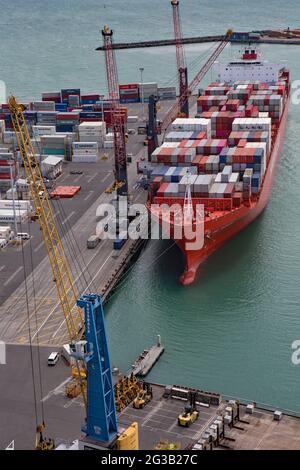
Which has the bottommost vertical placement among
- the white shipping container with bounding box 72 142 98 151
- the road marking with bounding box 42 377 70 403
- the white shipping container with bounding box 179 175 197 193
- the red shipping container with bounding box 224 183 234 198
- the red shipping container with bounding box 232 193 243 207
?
the road marking with bounding box 42 377 70 403

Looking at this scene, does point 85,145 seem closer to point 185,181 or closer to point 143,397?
point 185,181

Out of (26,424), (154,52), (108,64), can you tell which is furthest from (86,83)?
(26,424)

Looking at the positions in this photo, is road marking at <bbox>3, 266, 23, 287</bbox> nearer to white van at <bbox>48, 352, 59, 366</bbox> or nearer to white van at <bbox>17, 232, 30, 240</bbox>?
white van at <bbox>17, 232, 30, 240</bbox>

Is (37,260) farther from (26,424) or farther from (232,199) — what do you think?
(26,424)

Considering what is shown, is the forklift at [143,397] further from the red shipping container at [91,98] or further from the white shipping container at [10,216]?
the red shipping container at [91,98]

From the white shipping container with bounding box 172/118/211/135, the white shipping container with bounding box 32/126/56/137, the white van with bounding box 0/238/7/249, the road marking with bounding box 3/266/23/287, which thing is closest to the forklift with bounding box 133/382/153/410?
the road marking with bounding box 3/266/23/287

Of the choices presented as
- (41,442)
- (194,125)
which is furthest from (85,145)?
(41,442)

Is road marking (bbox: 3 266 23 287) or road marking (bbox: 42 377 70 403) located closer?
road marking (bbox: 42 377 70 403)
